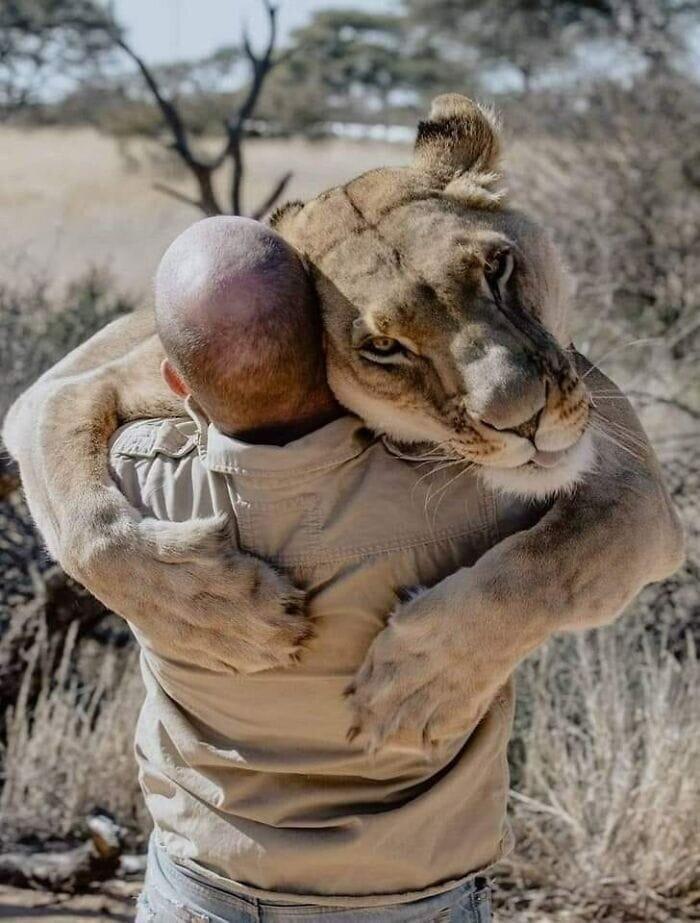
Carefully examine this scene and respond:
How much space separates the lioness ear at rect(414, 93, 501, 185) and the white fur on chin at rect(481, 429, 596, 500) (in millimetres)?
567

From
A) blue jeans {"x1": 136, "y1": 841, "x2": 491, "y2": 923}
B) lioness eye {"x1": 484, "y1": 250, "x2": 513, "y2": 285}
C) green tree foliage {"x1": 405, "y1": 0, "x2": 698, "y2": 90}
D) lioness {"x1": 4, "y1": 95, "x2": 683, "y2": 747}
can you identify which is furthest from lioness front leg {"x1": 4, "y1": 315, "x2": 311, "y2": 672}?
green tree foliage {"x1": 405, "y1": 0, "x2": 698, "y2": 90}

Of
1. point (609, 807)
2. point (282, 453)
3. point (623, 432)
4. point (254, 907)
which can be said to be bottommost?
point (609, 807)

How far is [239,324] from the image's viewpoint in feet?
5.48

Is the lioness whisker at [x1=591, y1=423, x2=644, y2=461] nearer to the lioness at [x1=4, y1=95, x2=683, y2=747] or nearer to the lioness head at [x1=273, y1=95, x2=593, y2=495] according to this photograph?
the lioness at [x1=4, y1=95, x2=683, y2=747]

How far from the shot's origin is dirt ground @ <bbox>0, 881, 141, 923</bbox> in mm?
4184

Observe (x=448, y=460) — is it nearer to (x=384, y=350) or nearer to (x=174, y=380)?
(x=384, y=350)

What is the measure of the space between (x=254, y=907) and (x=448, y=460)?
0.67 meters

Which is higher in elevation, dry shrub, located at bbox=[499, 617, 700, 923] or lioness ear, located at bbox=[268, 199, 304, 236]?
lioness ear, located at bbox=[268, 199, 304, 236]

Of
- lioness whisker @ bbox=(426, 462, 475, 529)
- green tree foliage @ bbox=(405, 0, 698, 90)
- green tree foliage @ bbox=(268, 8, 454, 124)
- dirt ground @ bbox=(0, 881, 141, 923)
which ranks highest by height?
lioness whisker @ bbox=(426, 462, 475, 529)

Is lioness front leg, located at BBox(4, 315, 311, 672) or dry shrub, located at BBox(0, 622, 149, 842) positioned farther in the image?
dry shrub, located at BBox(0, 622, 149, 842)

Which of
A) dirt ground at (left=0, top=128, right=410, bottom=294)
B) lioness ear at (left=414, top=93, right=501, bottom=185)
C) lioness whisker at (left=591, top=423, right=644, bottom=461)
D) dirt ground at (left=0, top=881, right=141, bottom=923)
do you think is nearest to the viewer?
lioness whisker at (left=591, top=423, right=644, bottom=461)

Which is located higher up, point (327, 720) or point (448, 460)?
point (448, 460)

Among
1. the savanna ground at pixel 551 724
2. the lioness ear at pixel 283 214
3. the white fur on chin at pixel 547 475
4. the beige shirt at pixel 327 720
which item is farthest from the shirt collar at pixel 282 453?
the savanna ground at pixel 551 724

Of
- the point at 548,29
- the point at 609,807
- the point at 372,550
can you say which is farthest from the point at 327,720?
the point at 548,29
